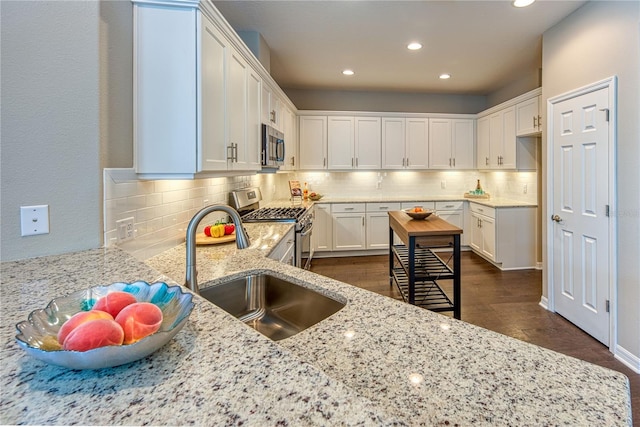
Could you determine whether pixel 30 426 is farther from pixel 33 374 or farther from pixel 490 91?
pixel 490 91

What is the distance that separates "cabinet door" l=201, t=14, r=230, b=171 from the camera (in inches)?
68.2

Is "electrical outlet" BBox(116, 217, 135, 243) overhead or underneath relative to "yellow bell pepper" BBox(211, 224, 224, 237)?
overhead

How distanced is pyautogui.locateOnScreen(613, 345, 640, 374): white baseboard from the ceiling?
2696 mm

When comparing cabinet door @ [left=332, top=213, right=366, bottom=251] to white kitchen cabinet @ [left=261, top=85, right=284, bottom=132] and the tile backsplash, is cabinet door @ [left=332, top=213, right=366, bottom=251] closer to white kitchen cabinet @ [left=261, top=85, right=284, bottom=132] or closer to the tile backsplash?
the tile backsplash

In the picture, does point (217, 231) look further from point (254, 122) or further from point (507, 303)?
point (507, 303)

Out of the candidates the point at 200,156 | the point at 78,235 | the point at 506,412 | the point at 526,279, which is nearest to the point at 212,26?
the point at 200,156

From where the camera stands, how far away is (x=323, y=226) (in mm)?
4949

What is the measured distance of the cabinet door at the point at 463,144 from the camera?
A: 5.32m

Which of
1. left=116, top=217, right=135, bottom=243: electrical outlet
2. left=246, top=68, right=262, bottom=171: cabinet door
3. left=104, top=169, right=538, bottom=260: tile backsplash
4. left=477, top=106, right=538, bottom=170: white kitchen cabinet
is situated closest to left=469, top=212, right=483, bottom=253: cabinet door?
left=104, top=169, right=538, bottom=260: tile backsplash

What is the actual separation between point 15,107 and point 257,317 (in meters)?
1.34

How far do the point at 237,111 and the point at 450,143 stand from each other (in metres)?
4.16

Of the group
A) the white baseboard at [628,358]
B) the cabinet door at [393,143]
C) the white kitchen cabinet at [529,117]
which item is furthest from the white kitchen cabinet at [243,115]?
the white kitchen cabinet at [529,117]

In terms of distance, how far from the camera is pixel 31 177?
1.30 m

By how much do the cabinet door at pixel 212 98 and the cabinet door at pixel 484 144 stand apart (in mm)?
4400
